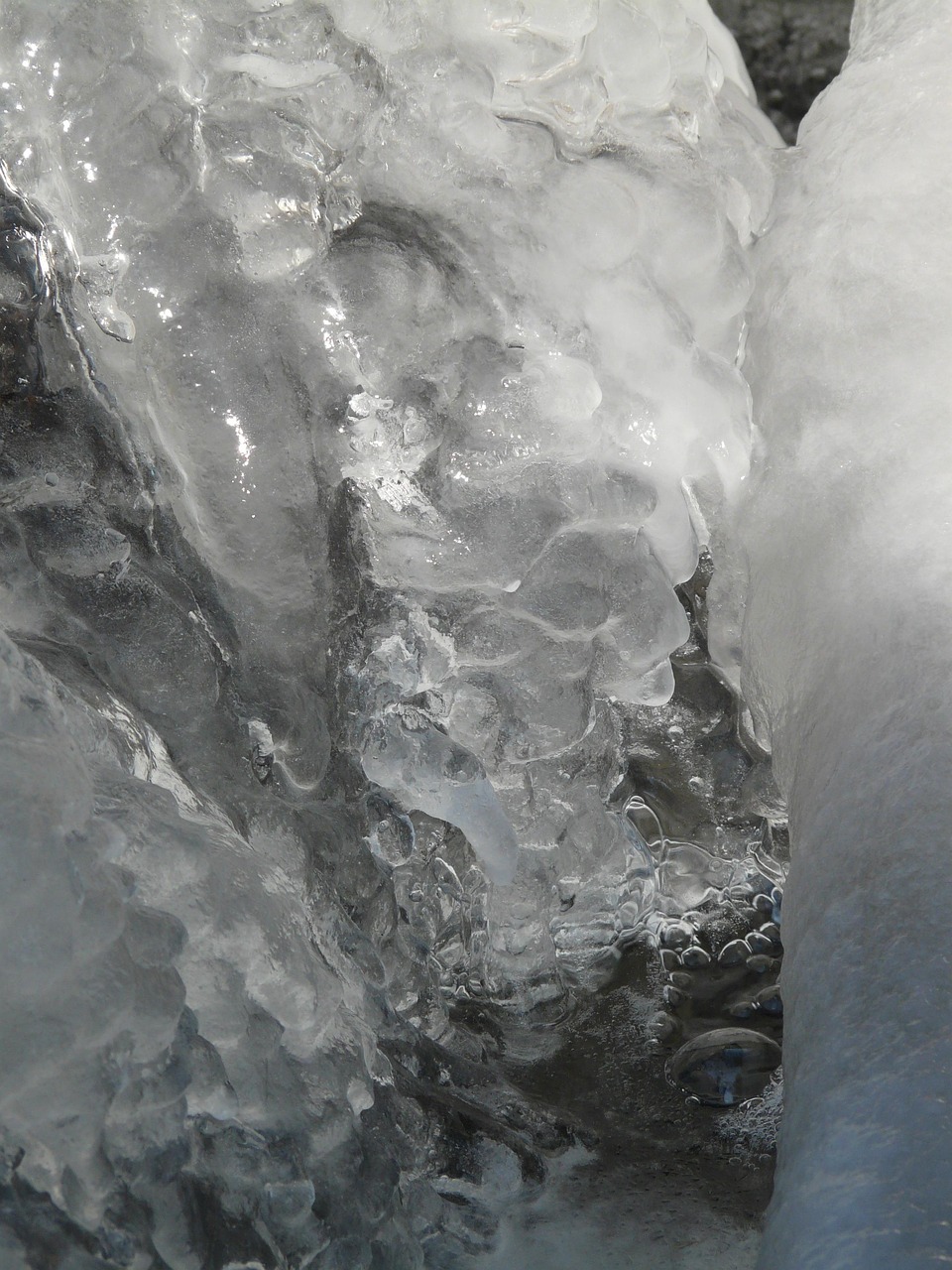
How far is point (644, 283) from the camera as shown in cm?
94

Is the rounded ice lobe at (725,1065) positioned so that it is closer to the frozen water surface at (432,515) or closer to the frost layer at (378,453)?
the frozen water surface at (432,515)

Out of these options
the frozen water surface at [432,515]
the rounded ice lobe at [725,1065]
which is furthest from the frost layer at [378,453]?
the rounded ice lobe at [725,1065]

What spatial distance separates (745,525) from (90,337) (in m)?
0.48

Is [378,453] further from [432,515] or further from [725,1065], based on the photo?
[725,1065]

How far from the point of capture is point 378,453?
0.92 meters

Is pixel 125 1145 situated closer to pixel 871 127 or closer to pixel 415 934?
pixel 415 934

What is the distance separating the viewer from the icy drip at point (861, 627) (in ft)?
1.98

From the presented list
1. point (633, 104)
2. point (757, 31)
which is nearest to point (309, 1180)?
point (633, 104)

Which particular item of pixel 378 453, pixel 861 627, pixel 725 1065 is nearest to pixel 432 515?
pixel 378 453

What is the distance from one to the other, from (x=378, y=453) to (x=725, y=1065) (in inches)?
20.7

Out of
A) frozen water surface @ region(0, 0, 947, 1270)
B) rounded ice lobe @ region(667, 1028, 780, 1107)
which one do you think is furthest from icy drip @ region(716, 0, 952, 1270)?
rounded ice lobe @ region(667, 1028, 780, 1107)

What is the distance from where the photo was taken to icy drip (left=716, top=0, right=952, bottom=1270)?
23.8 inches

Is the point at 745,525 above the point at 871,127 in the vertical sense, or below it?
below

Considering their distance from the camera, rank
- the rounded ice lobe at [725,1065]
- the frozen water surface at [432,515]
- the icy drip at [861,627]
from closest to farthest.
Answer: the icy drip at [861,627] < the frozen water surface at [432,515] < the rounded ice lobe at [725,1065]
